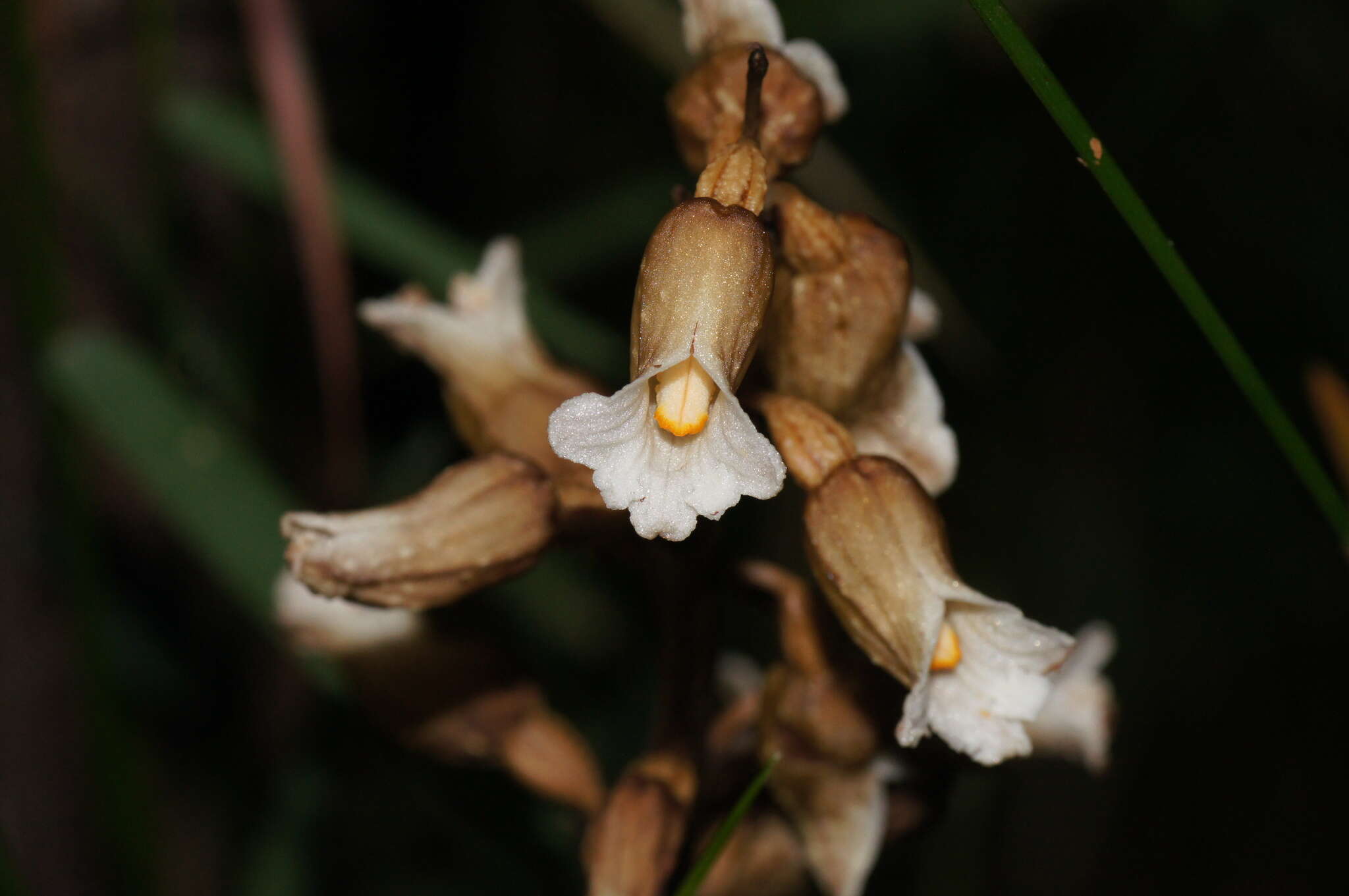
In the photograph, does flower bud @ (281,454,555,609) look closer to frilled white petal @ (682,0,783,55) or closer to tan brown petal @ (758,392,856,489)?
tan brown petal @ (758,392,856,489)

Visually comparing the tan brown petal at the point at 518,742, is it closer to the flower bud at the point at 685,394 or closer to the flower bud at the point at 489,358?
the flower bud at the point at 489,358

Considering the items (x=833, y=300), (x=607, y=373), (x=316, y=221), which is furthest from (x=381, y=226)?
(x=833, y=300)

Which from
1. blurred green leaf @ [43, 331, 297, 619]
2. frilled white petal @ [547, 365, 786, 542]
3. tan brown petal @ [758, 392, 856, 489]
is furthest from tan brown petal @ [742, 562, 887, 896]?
blurred green leaf @ [43, 331, 297, 619]

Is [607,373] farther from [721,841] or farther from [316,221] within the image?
[721,841]

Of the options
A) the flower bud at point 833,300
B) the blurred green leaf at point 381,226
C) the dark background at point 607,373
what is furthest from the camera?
the blurred green leaf at point 381,226

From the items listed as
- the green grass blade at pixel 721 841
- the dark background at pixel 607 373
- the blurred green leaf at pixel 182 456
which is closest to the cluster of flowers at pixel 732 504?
the green grass blade at pixel 721 841

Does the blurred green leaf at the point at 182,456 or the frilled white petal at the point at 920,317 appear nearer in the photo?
the frilled white petal at the point at 920,317

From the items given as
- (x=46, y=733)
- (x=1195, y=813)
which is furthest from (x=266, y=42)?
(x=1195, y=813)

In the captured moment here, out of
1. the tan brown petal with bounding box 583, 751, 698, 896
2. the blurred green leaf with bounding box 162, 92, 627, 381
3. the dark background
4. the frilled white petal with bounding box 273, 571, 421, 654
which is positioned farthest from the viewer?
the blurred green leaf with bounding box 162, 92, 627, 381
